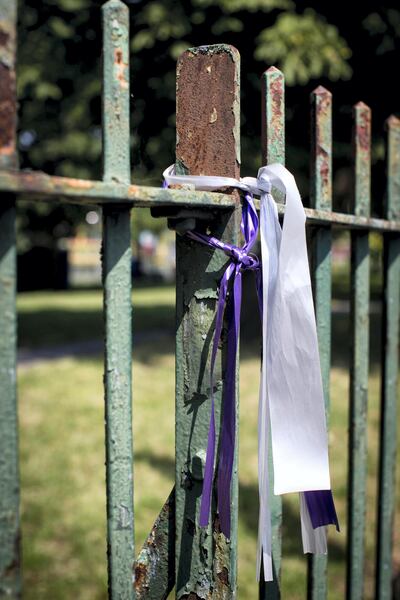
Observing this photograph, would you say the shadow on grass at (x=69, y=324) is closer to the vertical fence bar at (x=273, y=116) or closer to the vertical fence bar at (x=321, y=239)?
the vertical fence bar at (x=321, y=239)

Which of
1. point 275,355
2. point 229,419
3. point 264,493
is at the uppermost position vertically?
point 275,355

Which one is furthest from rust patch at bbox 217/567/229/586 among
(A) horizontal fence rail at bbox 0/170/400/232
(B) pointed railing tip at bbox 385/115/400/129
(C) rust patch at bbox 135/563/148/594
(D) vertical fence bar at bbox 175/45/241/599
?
(B) pointed railing tip at bbox 385/115/400/129

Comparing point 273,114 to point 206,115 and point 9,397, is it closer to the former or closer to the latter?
point 206,115

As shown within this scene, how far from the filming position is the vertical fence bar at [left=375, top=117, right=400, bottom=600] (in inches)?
73.2

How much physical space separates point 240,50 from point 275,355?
6197 mm

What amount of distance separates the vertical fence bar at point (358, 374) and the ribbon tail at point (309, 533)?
42 cm

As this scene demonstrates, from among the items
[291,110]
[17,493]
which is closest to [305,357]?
[17,493]

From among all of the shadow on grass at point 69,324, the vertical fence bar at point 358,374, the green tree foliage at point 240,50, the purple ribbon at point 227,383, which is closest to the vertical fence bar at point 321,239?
the vertical fence bar at point 358,374

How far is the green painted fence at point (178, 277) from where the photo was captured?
0.82 meters

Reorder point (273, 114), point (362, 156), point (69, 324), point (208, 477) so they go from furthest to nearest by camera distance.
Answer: point (69, 324)
point (362, 156)
point (273, 114)
point (208, 477)

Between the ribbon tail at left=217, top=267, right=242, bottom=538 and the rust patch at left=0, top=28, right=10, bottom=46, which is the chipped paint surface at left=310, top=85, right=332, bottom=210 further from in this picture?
the rust patch at left=0, top=28, right=10, bottom=46

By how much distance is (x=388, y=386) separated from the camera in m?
1.88

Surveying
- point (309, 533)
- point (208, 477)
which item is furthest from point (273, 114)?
point (309, 533)

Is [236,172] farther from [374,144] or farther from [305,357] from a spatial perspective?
[374,144]
